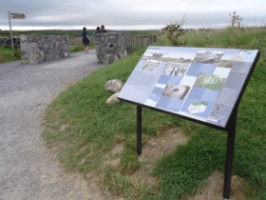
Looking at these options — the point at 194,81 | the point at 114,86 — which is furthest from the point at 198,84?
the point at 114,86

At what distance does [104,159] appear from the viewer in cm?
435

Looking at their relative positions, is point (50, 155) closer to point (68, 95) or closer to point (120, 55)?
point (68, 95)

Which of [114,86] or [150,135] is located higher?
[114,86]

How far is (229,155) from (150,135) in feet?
5.43

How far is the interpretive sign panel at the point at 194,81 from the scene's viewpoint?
9.52 feet

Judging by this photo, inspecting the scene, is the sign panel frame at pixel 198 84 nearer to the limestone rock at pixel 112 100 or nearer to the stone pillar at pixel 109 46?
the limestone rock at pixel 112 100

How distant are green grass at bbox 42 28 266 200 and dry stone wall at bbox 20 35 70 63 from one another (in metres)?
8.72

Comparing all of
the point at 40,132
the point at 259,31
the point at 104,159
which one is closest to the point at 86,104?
the point at 40,132

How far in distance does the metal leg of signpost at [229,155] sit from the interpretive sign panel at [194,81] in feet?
0.73

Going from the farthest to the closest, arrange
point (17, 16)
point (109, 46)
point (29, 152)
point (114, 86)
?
point (17, 16) → point (109, 46) → point (114, 86) → point (29, 152)

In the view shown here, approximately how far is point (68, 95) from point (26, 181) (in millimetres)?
3538

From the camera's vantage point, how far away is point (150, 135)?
4648 millimetres

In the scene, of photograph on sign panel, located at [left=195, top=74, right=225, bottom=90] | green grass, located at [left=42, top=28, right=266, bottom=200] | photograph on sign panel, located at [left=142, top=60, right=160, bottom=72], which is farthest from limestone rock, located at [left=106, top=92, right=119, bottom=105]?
photograph on sign panel, located at [left=195, top=74, right=225, bottom=90]

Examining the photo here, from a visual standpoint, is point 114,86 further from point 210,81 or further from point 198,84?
point 210,81
